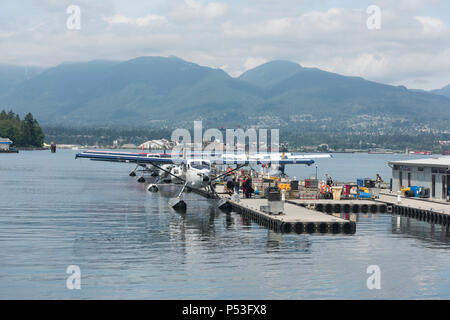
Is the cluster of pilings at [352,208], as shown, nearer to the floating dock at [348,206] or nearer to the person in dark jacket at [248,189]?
the floating dock at [348,206]

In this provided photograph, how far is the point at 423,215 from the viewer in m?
39.1

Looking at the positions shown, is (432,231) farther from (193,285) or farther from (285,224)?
(193,285)

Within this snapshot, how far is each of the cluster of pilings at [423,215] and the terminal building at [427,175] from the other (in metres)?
4.17

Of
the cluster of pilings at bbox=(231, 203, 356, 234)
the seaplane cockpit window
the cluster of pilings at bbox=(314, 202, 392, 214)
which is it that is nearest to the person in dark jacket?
the seaplane cockpit window

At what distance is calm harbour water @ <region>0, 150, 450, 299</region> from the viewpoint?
2084cm

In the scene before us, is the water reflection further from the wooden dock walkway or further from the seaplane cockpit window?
the seaplane cockpit window

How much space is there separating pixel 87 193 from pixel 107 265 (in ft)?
124

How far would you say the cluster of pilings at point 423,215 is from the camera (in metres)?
36.9

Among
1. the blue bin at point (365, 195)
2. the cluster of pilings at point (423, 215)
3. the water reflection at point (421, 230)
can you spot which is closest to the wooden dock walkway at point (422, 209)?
the cluster of pilings at point (423, 215)

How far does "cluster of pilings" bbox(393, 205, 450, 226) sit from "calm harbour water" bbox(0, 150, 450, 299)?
1.88 ft

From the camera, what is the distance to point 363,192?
4859 cm

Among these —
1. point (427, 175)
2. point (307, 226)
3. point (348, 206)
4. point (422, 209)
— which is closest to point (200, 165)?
point (348, 206)

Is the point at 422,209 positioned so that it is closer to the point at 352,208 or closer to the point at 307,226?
the point at 352,208
